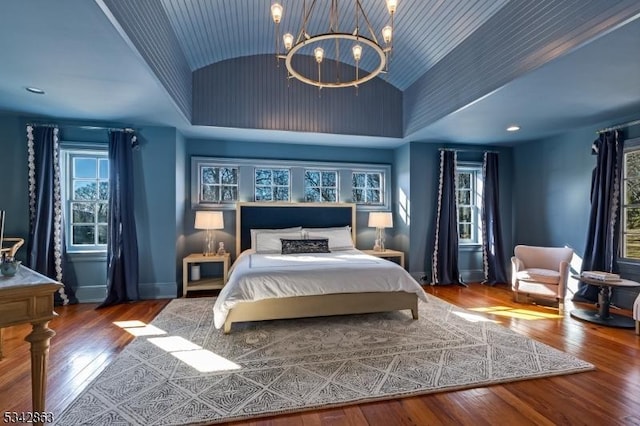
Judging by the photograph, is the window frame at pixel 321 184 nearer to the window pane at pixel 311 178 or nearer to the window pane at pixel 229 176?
the window pane at pixel 311 178

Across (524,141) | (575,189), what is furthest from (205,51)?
(575,189)

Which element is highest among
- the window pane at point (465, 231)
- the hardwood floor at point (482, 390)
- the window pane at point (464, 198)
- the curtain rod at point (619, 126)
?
the curtain rod at point (619, 126)

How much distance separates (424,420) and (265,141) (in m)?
4.60

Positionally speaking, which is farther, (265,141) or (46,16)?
(265,141)

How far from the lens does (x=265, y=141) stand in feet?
17.6

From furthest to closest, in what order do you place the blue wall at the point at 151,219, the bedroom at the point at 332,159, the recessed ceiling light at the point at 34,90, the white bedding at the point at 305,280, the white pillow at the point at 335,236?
the white pillow at the point at 335,236, the blue wall at the point at 151,219, the bedroom at the point at 332,159, the recessed ceiling light at the point at 34,90, the white bedding at the point at 305,280

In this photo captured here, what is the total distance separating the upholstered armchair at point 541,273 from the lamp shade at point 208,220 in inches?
174

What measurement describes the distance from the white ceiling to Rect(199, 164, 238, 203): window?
0.57 m


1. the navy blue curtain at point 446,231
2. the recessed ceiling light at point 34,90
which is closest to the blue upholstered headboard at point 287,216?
the navy blue curtain at point 446,231

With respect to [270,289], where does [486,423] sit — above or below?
below

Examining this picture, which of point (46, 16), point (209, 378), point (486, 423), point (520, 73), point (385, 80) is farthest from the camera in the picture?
point (385, 80)

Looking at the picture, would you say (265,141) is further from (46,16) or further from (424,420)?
(424,420)

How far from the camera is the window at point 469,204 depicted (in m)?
5.87

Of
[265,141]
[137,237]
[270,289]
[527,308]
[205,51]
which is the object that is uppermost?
[205,51]
